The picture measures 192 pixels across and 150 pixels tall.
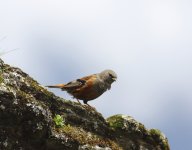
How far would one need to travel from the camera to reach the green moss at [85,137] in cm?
1065

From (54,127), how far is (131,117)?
9.23ft

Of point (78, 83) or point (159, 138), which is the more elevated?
point (78, 83)

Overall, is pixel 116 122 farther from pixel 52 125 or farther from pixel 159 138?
pixel 52 125

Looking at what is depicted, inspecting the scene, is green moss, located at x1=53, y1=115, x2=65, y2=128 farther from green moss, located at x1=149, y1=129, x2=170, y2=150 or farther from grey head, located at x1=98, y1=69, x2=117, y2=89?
grey head, located at x1=98, y1=69, x2=117, y2=89

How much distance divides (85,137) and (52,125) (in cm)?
99

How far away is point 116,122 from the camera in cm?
1233

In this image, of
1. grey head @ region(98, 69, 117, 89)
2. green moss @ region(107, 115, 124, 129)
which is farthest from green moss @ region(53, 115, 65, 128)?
grey head @ region(98, 69, 117, 89)

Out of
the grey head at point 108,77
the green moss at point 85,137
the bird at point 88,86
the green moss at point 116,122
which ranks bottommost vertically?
the green moss at point 85,137

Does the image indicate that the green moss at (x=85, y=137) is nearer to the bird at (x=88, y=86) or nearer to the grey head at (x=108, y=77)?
the bird at (x=88, y=86)

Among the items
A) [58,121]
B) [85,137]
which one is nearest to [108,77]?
[85,137]

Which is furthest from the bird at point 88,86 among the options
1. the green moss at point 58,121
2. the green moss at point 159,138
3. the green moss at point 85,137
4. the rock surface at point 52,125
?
the green moss at point 58,121

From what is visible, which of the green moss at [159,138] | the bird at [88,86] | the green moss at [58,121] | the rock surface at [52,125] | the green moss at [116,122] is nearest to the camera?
the rock surface at [52,125]

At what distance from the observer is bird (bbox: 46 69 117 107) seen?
14.3 m

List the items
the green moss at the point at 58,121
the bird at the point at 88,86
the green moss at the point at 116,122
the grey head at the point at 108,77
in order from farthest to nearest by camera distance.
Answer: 1. the grey head at the point at 108,77
2. the bird at the point at 88,86
3. the green moss at the point at 116,122
4. the green moss at the point at 58,121
